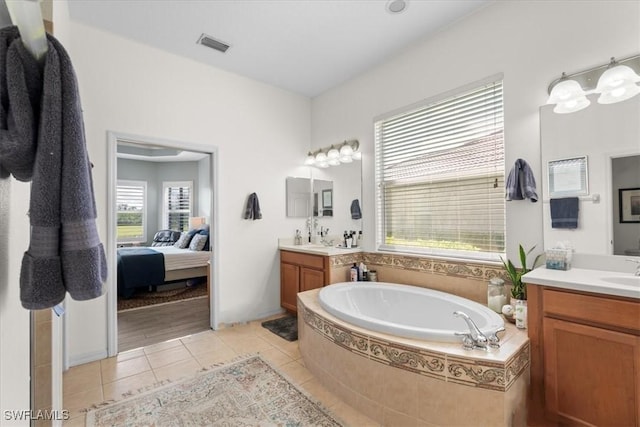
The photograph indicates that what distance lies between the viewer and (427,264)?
2.62m

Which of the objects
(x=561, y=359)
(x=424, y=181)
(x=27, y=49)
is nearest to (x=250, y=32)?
(x=424, y=181)

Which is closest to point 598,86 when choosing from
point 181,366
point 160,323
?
point 181,366

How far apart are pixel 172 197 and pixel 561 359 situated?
7330 millimetres

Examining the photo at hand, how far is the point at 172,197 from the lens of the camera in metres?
6.82

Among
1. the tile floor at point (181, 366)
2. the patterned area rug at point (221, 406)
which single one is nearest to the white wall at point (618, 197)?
the tile floor at point (181, 366)

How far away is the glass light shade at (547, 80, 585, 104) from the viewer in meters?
1.75

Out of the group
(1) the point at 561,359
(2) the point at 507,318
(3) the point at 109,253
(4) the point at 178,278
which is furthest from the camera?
(4) the point at 178,278

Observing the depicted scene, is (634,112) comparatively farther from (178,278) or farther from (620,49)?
(178,278)

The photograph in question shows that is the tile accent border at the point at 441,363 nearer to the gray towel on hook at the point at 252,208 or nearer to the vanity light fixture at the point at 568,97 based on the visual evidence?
the vanity light fixture at the point at 568,97

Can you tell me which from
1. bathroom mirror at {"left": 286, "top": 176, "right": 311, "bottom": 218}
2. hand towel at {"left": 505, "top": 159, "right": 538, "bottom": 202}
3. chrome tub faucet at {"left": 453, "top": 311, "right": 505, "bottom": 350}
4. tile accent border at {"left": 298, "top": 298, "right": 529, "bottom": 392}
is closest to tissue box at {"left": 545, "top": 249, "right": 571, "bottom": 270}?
hand towel at {"left": 505, "top": 159, "right": 538, "bottom": 202}

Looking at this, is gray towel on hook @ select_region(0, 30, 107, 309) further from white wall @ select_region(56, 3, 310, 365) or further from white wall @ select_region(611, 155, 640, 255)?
white wall @ select_region(611, 155, 640, 255)

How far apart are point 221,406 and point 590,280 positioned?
234 centimetres

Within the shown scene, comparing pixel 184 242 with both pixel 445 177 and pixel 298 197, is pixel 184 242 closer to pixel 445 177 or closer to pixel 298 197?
pixel 298 197

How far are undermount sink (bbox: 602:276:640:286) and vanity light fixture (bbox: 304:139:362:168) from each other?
2336mm
